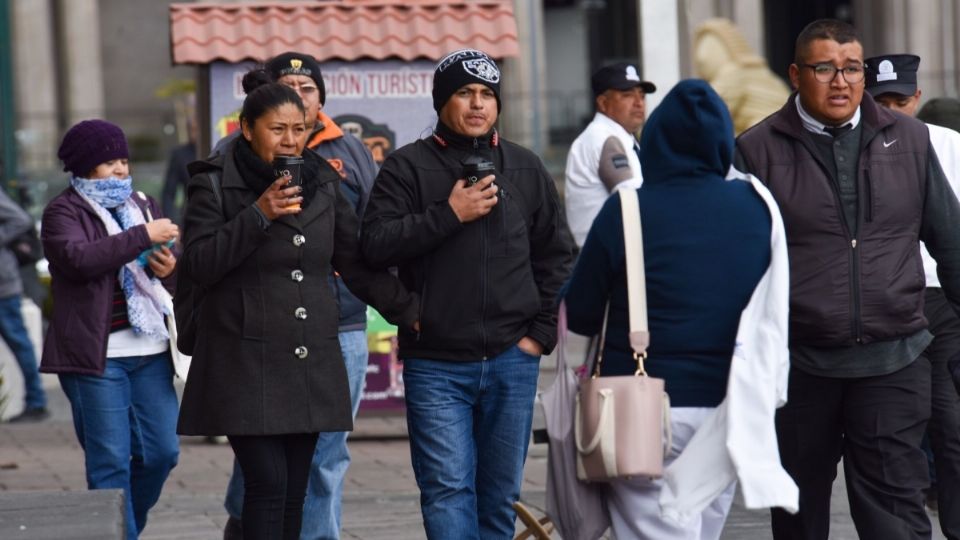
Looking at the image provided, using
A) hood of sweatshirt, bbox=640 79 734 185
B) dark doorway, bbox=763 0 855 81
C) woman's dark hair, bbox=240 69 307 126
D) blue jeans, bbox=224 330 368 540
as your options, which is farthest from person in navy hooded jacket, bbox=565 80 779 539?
dark doorway, bbox=763 0 855 81

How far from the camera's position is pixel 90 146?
7316mm

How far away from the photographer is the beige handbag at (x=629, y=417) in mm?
5246

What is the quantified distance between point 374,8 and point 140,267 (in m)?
4.16

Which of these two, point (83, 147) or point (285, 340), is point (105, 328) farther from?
point (285, 340)

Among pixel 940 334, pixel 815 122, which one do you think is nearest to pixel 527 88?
pixel 940 334

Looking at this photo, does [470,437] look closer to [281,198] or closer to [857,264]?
[281,198]

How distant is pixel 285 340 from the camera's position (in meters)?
6.03

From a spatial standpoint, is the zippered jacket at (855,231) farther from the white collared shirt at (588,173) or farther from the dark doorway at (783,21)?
the dark doorway at (783,21)

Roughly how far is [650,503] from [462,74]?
151cm

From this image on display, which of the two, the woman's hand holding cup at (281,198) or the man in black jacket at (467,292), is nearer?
the woman's hand holding cup at (281,198)

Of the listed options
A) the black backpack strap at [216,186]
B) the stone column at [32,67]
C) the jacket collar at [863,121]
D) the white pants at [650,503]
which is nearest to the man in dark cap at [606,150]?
the jacket collar at [863,121]

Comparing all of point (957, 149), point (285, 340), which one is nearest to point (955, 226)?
point (957, 149)

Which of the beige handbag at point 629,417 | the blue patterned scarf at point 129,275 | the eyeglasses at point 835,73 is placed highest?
the eyeglasses at point 835,73

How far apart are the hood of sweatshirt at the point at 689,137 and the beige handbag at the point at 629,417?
21 centimetres
